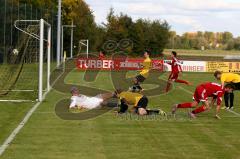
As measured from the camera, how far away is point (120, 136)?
41.1 ft

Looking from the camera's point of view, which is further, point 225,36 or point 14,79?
point 225,36

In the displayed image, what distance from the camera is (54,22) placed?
65.1m

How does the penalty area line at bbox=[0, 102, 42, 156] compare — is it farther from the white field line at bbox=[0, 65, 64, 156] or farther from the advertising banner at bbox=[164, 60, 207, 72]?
the advertising banner at bbox=[164, 60, 207, 72]

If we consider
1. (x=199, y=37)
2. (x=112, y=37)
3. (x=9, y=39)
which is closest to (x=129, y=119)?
(x=9, y=39)

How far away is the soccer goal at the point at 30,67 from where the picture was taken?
2023 cm

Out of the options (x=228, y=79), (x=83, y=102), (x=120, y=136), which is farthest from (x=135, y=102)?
(x=120, y=136)

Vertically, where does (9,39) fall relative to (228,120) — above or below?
above

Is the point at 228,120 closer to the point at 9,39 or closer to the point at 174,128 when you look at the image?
the point at 174,128

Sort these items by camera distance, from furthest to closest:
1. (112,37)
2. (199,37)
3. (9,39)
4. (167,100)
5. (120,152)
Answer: (199,37)
(112,37)
(9,39)
(167,100)
(120,152)

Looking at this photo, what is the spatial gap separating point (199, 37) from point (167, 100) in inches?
4361

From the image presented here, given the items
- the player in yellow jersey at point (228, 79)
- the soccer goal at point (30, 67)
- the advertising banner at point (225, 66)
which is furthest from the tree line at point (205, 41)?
the player in yellow jersey at point (228, 79)

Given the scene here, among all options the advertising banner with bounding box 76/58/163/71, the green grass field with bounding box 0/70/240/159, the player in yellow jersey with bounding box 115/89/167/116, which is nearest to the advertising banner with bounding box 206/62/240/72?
the advertising banner with bounding box 76/58/163/71

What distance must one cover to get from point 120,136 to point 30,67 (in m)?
19.8

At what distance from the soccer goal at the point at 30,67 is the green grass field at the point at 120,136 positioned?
3094 millimetres
